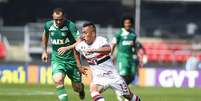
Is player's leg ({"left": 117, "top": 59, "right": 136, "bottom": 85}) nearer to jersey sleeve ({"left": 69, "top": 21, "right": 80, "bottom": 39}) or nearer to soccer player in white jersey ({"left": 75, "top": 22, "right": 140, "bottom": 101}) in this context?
jersey sleeve ({"left": 69, "top": 21, "right": 80, "bottom": 39})

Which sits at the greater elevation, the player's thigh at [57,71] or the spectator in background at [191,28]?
the player's thigh at [57,71]

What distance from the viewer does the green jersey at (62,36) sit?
17.7m

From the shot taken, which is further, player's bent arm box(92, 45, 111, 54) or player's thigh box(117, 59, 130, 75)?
player's thigh box(117, 59, 130, 75)

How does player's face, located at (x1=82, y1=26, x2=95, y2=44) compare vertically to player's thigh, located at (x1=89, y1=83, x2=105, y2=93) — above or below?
above

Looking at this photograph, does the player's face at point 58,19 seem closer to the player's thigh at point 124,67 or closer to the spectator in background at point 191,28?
the player's thigh at point 124,67

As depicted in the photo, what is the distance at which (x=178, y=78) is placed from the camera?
3344cm

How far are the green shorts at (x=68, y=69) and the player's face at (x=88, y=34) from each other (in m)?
2.17

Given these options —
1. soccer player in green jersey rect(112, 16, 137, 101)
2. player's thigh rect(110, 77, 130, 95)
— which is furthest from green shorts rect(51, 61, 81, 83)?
soccer player in green jersey rect(112, 16, 137, 101)

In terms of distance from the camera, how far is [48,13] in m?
53.6

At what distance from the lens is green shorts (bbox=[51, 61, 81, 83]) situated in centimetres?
1780

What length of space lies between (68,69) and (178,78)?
1592 centimetres

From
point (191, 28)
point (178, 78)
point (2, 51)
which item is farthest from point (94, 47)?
point (191, 28)

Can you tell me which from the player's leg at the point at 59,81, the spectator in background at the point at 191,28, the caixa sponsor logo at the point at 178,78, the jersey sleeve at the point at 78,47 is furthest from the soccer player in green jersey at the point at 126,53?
the spectator in background at the point at 191,28

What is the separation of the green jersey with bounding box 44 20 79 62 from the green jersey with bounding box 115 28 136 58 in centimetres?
501
